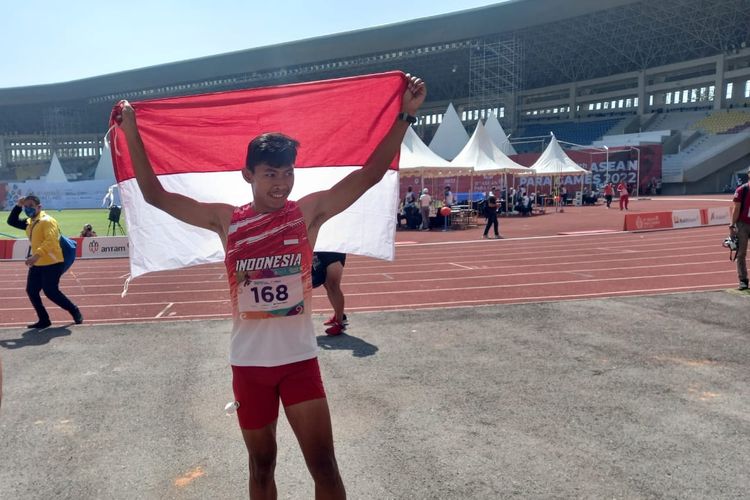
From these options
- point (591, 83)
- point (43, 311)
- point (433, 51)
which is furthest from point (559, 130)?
point (43, 311)

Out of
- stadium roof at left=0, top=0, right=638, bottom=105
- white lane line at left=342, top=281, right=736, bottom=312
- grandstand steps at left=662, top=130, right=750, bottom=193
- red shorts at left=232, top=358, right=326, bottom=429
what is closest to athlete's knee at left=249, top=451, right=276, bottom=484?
red shorts at left=232, top=358, right=326, bottom=429

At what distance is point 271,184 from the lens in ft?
8.88

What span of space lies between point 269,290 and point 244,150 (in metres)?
1.63

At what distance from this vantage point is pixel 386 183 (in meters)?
4.04

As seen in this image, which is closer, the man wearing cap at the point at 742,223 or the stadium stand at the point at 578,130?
the man wearing cap at the point at 742,223

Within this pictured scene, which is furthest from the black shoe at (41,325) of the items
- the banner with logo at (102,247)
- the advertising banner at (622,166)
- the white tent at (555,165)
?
the advertising banner at (622,166)

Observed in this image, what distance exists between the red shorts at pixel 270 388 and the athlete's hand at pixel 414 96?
142 cm

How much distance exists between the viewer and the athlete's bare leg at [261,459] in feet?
8.87

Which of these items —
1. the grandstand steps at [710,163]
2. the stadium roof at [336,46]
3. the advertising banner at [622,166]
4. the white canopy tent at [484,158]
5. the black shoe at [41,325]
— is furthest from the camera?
the stadium roof at [336,46]

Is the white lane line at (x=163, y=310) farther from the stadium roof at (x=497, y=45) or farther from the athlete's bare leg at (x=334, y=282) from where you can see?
the stadium roof at (x=497, y=45)

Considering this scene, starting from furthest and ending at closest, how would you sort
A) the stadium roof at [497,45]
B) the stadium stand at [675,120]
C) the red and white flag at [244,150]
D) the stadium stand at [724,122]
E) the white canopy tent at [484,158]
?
the stadium stand at [675,120] → the stadium roof at [497,45] → the stadium stand at [724,122] → the white canopy tent at [484,158] → the red and white flag at [244,150]

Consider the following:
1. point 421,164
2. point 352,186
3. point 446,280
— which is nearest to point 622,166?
point 421,164

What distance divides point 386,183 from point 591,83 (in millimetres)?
66687

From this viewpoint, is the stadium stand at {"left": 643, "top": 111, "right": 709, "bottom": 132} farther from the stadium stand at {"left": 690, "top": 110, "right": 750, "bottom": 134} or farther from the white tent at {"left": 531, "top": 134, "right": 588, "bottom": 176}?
the white tent at {"left": 531, "top": 134, "right": 588, "bottom": 176}
